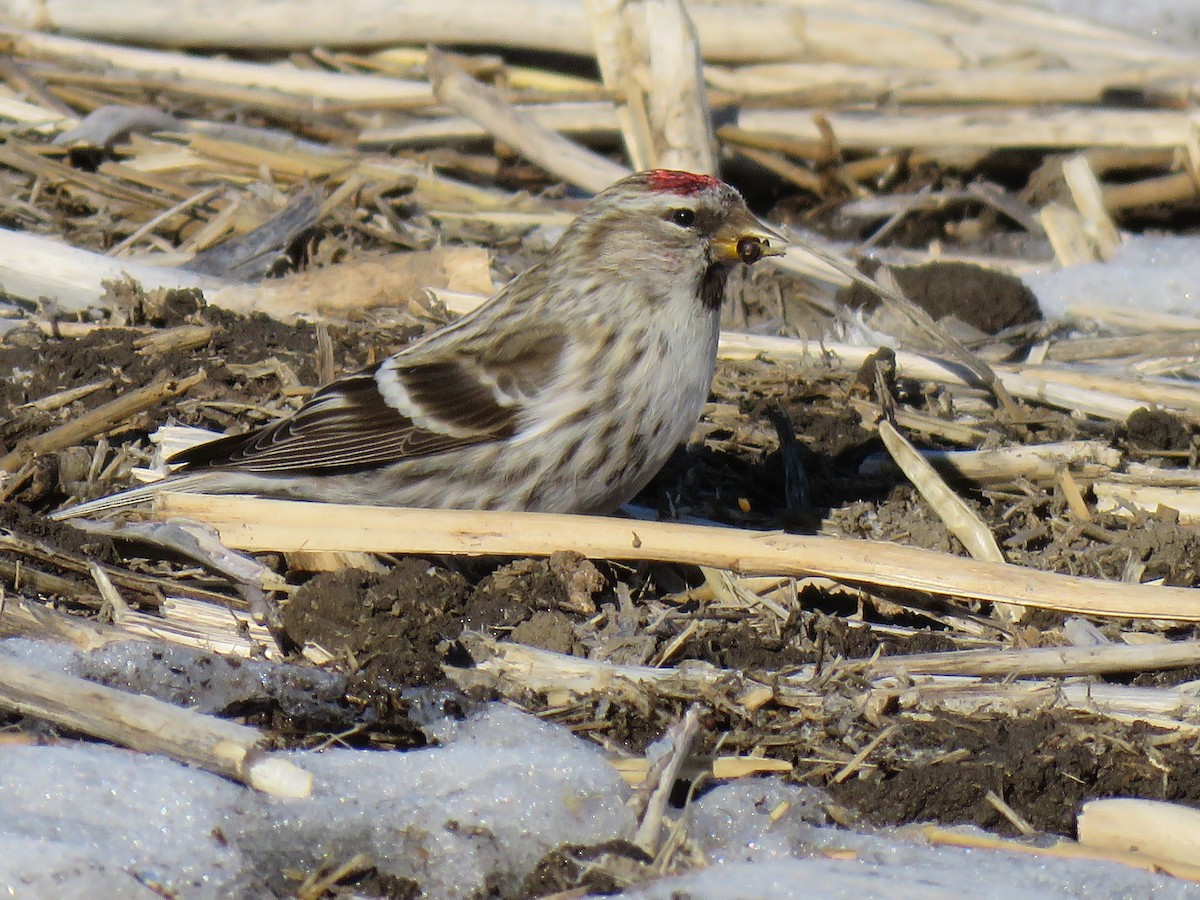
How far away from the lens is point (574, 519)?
359 centimetres

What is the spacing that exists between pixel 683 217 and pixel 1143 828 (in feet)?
6.40

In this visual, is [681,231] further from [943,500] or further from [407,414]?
[943,500]

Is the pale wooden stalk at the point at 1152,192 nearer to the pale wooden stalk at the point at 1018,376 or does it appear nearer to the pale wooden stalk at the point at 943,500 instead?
the pale wooden stalk at the point at 1018,376

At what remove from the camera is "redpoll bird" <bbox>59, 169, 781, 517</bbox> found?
3.91 m

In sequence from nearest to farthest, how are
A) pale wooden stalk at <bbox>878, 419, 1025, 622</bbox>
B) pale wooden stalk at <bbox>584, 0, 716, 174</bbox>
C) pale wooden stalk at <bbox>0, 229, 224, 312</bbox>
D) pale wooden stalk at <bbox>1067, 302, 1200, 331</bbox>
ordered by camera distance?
pale wooden stalk at <bbox>878, 419, 1025, 622</bbox> → pale wooden stalk at <bbox>0, 229, 224, 312</bbox> → pale wooden stalk at <bbox>1067, 302, 1200, 331</bbox> → pale wooden stalk at <bbox>584, 0, 716, 174</bbox>

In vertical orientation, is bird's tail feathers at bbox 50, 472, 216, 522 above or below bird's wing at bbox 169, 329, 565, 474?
below

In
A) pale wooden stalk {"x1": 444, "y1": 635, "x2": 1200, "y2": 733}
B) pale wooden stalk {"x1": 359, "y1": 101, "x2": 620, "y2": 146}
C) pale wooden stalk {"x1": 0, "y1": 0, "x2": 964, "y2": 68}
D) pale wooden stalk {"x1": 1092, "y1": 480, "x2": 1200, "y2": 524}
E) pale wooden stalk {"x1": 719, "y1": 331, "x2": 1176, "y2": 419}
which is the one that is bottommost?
pale wooden stalk {"x1": 444, "y1": 635, "x2": 1200, "y2": 733}

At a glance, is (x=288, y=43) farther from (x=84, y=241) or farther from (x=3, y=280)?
(x=3, y=280)

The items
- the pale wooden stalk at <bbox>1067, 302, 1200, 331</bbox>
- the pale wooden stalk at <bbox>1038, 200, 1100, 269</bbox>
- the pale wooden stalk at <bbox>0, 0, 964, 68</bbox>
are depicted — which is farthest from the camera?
the pale wooden stalk at <bbox>0, 0, 964, 68</bbox>

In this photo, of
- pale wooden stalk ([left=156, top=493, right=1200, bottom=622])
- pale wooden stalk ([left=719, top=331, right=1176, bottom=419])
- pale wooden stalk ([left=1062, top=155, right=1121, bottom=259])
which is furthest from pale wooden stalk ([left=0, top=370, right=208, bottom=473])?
pale wooden stalk ([left=1062, top=155, right=1121, bottom=259])

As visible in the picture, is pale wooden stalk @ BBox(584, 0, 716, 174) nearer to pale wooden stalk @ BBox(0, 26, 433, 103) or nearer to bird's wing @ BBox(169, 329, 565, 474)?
pale wooden stalk @ BBox(0, 26, 433, 103)

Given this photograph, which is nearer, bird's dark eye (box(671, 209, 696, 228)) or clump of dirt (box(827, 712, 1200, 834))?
clump of dirt (box(827, 712, 1200, 834))

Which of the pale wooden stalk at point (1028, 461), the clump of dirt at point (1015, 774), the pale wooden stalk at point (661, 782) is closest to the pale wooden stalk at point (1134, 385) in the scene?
the pale wooden stalk at point (1028, 461)

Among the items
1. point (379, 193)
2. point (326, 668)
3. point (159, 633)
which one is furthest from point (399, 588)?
point (379, 193)
